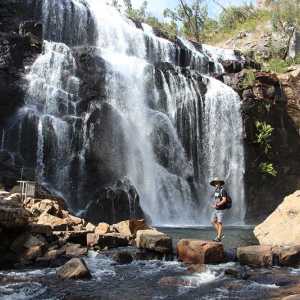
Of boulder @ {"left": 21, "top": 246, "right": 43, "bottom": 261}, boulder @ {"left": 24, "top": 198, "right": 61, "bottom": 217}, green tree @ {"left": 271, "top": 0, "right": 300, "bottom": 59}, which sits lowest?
boulder @ {"left": 21, "top": 246, "right": 43, "bottom": 261}

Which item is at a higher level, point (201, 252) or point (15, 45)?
point (15, 45)

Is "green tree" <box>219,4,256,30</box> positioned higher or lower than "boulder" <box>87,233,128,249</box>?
higher

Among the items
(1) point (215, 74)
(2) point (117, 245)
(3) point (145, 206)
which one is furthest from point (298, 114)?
(2) point (117, 245)

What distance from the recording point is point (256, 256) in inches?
491

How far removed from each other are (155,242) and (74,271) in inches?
131

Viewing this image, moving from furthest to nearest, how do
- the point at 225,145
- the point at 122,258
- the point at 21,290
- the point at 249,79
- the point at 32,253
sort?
the point at 249,79 < the point at 225,145 < the point at 122,258 < the point at 32,253 < the point at 21,290

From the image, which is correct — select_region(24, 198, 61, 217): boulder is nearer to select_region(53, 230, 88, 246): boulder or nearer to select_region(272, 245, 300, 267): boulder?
select_region(53, 230, 88, 246): boulder

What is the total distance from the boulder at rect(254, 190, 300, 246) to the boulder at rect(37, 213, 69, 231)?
5.84 meters

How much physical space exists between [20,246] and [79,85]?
15.1 metres

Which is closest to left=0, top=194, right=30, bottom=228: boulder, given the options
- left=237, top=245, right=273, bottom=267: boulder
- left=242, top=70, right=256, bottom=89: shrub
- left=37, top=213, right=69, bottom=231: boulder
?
left=37, top=213, right=69, bottom=231: boulder

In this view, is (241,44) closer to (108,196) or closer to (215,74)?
(215,74)

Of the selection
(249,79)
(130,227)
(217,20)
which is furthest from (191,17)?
(130,227)

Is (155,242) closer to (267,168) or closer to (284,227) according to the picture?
(284,227)

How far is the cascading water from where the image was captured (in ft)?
79.9
